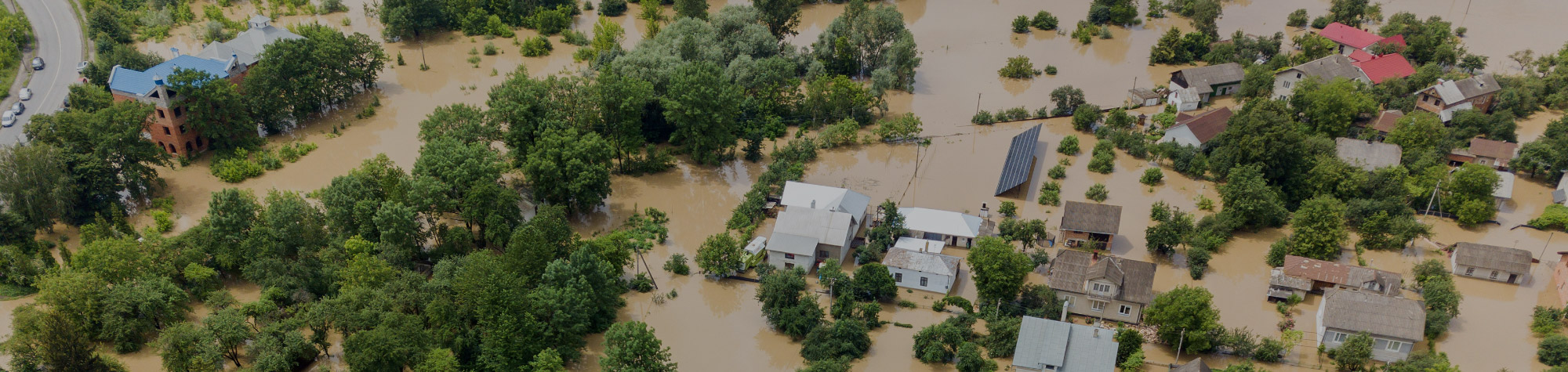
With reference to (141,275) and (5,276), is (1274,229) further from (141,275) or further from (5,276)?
(5,276)

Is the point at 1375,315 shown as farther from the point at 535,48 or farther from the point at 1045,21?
the point at 535,48

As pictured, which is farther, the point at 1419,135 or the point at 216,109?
the point at 1419,135

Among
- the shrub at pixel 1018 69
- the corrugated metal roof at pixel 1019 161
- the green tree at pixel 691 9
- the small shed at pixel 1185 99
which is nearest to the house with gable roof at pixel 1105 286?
the corrugated metal roof at pixel 1019 161

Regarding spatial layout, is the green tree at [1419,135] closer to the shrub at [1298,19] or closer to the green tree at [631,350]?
the shrub at [1298,19]

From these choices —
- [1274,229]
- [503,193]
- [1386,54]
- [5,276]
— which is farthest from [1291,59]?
[5,276]

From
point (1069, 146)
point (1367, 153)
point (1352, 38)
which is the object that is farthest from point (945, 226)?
point (1352, 38)
